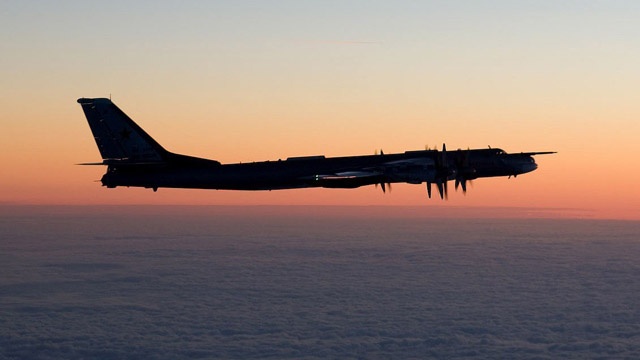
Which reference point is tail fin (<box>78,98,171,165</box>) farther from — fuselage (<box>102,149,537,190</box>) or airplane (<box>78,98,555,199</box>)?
fuselage (<box>102,149,537,190</box>)

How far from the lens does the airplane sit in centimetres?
7419

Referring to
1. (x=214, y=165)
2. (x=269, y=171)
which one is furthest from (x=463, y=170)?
(x=214, y=165)

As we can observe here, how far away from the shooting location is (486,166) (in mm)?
79375

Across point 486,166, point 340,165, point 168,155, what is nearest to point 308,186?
point 340,165

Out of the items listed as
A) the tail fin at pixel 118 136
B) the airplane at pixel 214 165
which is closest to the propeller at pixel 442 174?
the airplane at pixel 214 165

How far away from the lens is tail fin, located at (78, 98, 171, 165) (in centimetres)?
7562

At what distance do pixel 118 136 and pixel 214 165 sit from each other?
11667mm

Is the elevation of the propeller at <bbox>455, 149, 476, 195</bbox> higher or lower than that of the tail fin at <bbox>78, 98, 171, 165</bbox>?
lower

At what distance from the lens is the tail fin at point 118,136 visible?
75625 millimetres

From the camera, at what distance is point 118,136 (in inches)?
2995

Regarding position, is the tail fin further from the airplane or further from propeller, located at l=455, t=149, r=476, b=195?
propeller, located at l=455, t=149, r=476, b=195

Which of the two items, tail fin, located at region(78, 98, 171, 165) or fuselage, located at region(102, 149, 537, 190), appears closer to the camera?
fuselage, located at region(102, 149, 537, 190)

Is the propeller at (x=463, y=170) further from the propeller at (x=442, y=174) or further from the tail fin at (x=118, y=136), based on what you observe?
the tail fin at (x=118, y=136)

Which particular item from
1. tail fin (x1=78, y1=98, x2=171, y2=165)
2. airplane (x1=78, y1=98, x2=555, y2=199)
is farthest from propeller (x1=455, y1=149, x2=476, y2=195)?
tail fin (x1=78, y1=98, x2=171, y2=165)
